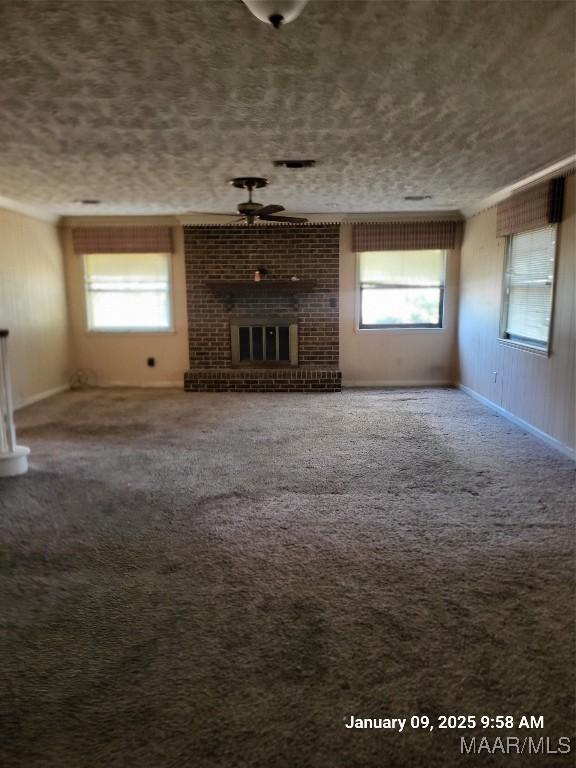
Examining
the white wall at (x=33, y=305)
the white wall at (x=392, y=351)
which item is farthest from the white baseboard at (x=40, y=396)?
the white wall at (x=392, y=351)

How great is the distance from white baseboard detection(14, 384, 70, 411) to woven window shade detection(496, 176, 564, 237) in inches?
216

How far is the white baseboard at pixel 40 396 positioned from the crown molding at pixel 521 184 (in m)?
5.60

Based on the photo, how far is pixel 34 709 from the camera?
1.57m

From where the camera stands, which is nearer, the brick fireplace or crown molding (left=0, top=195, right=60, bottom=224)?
crown molding (left=0, top=195, right=60, bottom=224)

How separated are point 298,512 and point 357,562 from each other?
623 millimetres

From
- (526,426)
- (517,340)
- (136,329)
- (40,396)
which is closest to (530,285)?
(517,340)

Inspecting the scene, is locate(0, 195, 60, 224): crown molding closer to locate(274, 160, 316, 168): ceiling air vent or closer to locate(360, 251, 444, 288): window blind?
locate(274, 160, 316, 168): ceiling air vent

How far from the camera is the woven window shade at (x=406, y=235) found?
21.6 feet

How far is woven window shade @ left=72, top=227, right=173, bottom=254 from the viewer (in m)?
6.77

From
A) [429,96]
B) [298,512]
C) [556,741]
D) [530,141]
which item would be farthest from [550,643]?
[530,141]

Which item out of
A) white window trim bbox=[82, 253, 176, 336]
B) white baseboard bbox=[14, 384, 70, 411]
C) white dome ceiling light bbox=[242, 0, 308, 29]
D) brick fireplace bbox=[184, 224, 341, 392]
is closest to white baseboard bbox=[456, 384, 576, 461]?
brick fireplace bbox=[184, 224, 341, 392]

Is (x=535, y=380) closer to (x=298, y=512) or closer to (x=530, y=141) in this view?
(x=530, y=141)

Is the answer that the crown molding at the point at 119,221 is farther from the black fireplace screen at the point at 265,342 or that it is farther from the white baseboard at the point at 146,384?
the white baseboard at the point at 146,384

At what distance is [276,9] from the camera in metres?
1.66
